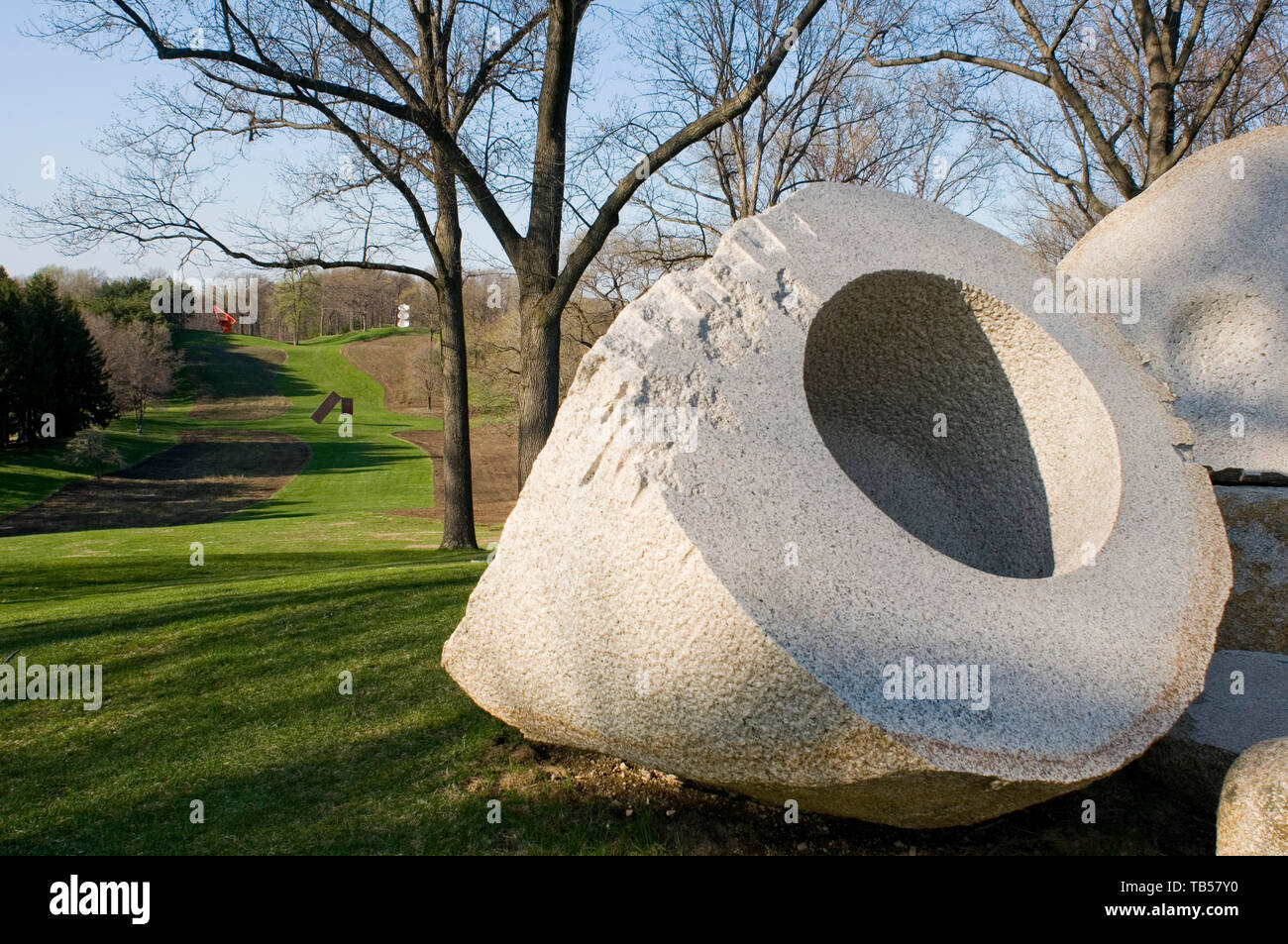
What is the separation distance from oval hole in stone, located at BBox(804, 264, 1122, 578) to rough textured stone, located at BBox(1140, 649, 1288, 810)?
38.2 inches

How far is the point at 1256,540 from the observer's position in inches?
208

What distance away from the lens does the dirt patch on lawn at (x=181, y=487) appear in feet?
97.1

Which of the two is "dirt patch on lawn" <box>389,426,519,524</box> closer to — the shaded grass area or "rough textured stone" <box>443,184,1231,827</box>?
the shaded grass area

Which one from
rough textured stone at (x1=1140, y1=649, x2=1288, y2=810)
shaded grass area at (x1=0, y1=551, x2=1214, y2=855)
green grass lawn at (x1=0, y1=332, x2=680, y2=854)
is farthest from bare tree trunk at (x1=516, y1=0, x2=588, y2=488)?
rough textured stone at (x1=1140, y1=649, x2=1288, y2=810)

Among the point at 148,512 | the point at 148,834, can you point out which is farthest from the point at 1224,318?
the point at 148,512

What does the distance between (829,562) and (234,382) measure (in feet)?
225

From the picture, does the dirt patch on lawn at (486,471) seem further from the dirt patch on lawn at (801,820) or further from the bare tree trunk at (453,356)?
the dirt patch on lawn at (801,820)

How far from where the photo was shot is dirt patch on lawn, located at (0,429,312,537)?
29594 millimetres

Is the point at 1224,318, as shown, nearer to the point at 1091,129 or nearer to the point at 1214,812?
the point at 1214,812

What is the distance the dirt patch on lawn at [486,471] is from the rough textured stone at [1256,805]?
22434mm

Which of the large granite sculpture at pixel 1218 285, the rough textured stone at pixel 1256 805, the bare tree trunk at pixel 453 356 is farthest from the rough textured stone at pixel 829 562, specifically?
the bare tree trunk at pixel 453 356

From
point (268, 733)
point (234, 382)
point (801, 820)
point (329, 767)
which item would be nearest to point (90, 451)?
point (234, 382)

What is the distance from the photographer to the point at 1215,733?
13.9 ft

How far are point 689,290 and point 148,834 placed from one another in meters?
3.52
